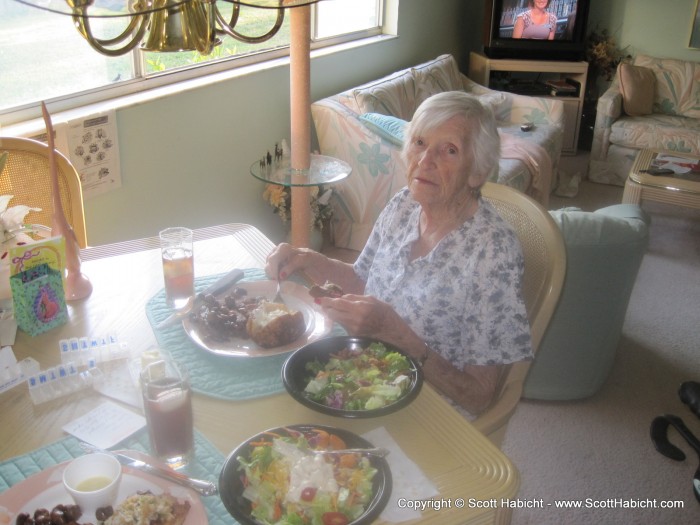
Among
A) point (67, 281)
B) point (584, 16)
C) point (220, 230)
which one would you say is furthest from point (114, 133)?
point (584, 16)

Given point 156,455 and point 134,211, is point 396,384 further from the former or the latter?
point 134,211

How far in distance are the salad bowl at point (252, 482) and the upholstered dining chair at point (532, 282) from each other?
453 millimetres

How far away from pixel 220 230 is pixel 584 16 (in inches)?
171

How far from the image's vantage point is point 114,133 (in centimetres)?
244

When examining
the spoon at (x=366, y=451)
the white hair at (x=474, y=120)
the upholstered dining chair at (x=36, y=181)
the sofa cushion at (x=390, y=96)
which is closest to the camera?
the spoon at (x=366, y=451)

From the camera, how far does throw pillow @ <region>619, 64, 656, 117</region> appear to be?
4.89m

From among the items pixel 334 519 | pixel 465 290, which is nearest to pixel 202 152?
pixel 465 290

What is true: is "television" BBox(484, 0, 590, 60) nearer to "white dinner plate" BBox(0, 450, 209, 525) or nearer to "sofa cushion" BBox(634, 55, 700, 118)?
"sofa cushion" BBox(634, 55, 700, 118)

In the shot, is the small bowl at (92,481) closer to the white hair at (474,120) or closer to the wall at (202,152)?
the white hair at (474,120)

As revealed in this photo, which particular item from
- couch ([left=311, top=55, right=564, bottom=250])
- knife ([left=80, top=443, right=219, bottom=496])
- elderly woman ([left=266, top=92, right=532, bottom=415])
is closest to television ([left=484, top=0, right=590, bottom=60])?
couch ([left=311, top=55, right=564, bottom=250])

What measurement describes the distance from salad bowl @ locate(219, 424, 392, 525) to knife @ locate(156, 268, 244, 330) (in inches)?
17.4

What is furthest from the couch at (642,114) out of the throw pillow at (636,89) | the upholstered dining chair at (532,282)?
the upholstered dining chair at (532,282)

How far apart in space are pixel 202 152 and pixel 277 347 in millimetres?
1854

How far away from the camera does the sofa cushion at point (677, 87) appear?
195 inches
